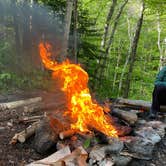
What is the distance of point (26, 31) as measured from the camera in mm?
13531

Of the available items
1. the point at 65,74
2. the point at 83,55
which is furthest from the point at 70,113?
the point at 83,55

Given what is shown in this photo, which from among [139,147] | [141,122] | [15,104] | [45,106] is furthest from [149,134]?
[15,104]

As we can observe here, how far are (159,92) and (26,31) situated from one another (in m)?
8.10

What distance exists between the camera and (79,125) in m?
5.52

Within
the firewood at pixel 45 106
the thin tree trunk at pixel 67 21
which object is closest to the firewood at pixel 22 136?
the firewood at pixel 45 106

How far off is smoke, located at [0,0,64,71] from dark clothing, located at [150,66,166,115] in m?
5.66

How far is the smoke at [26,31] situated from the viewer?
1260 cm

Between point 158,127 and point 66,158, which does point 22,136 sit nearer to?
point 66,158

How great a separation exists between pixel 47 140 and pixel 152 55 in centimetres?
2321

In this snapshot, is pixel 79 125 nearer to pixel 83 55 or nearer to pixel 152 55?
pixel 83 55

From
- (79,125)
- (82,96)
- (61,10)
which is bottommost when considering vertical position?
(79,125)

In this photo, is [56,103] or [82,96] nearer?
[82,96]

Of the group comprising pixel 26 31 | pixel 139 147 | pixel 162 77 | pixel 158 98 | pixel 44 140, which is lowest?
pixel 139 147

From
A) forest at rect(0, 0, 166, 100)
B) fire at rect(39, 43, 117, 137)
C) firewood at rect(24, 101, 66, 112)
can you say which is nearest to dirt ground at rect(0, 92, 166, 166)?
firewood at rect(24, 101, 66, 112)
